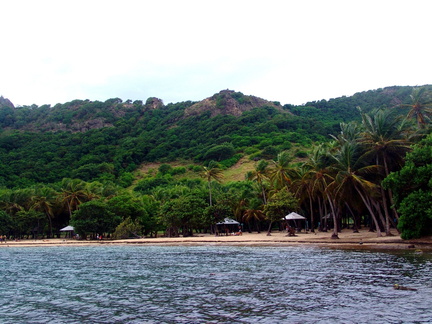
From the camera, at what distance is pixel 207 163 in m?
121

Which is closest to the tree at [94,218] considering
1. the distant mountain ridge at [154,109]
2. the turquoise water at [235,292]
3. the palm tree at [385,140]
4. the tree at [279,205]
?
the tree at [279,205]

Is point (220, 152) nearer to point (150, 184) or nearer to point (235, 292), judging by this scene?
point (150, 184)

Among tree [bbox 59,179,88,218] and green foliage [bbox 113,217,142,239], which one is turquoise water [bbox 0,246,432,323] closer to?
green foliage [bbox 113,217,142,239]

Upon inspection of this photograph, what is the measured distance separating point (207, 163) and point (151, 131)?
43.2m

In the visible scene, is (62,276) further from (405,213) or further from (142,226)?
(142,226)

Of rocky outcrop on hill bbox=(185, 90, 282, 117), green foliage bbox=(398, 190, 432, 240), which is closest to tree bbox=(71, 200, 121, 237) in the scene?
green foliage bbox=(398, 190, 432, 240)

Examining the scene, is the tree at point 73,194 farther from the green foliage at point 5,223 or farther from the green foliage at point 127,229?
the green foliage at point 127,229

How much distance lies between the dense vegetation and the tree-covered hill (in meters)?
0.48

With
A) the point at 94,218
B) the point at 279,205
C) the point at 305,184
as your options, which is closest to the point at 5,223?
the point at 94,218

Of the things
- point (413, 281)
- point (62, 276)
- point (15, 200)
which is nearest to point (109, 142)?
point (15, 200)

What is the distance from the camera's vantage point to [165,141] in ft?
472

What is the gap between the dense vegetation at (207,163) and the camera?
3438cm

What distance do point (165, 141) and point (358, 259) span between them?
4892 inches

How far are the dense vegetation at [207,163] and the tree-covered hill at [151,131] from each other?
18.9 inches
